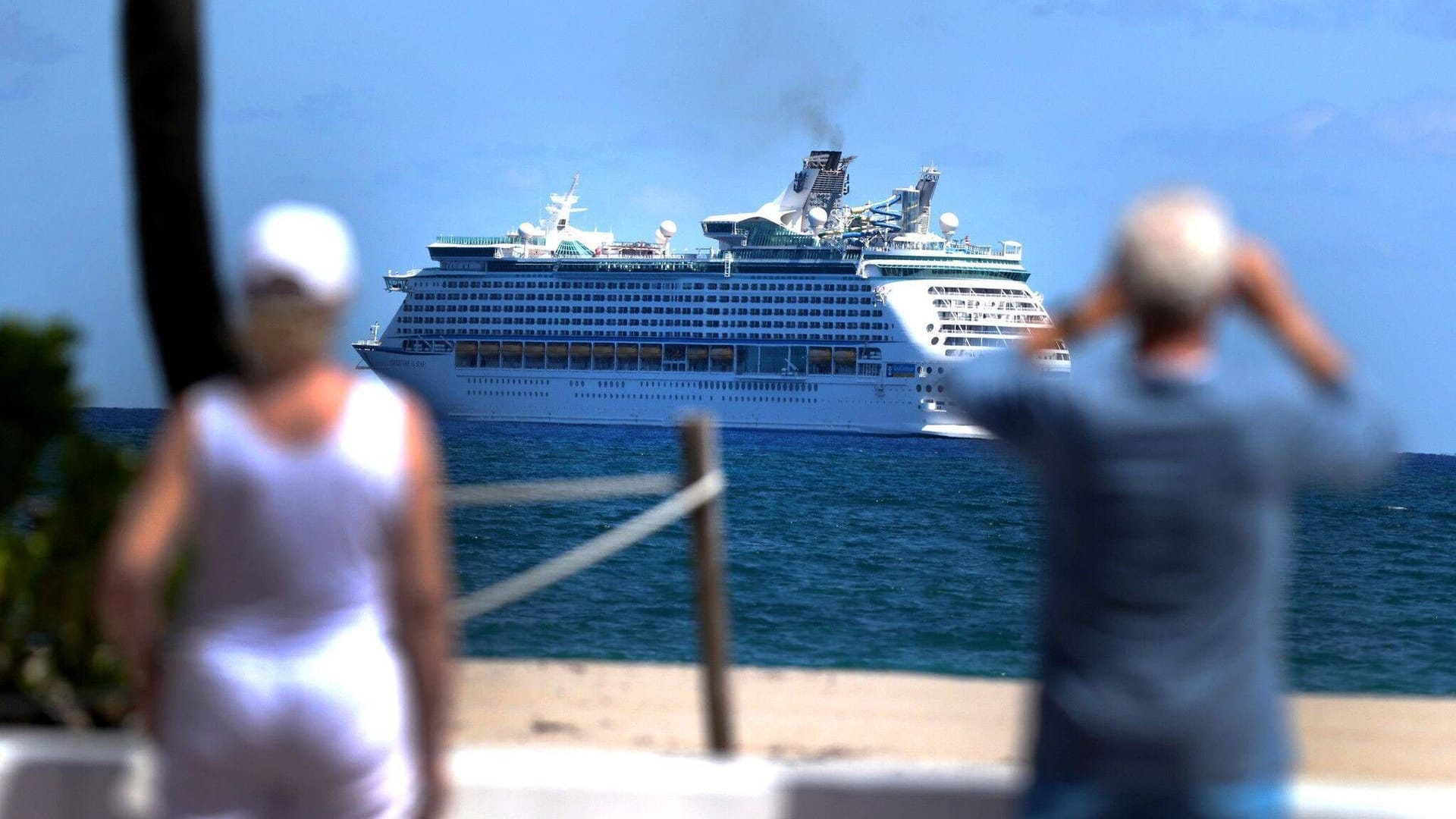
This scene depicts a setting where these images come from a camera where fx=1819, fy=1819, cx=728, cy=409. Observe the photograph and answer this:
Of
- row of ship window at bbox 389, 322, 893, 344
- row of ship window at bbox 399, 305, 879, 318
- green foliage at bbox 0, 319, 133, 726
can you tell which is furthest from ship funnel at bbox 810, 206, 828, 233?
green foliage at bbox 0, 319, 133, 726

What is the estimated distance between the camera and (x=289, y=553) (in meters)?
1.55

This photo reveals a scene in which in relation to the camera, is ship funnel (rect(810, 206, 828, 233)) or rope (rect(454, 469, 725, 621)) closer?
rope (rect(454, 469, 725, 621))

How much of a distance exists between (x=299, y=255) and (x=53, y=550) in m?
1.39

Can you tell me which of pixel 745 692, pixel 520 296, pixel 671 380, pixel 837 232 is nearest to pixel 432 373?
pixel 520 296

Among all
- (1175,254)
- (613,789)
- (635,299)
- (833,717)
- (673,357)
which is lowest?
(833,717)

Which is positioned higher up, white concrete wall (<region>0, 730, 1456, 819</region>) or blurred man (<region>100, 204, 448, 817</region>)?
blurred man (<region>100, 204, 448, 817</region>)

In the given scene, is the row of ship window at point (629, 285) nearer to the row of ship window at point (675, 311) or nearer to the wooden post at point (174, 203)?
the row of ship window at point (675, 311)

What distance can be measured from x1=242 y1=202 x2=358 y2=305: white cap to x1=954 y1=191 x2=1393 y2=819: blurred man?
62cm

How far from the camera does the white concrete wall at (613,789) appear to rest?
7.61ft

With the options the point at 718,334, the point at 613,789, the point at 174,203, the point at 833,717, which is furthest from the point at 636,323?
the point at 613,789

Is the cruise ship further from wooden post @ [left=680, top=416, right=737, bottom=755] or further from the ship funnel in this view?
wooden post @ [left=680, top=416, right=737, bottom=755]

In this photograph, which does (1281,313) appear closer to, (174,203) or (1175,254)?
(1175,254)

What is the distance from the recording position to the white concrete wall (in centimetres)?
232

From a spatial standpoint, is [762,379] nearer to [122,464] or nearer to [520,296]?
[520,296]
